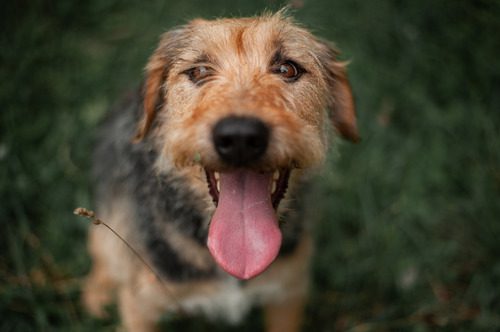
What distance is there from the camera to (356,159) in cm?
448

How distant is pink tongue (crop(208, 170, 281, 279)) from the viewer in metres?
2.26

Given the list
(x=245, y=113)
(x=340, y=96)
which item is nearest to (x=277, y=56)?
(x=340, y=96)

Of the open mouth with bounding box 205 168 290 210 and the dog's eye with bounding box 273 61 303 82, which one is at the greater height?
the dog's eye with bounding box 273 61 303 82

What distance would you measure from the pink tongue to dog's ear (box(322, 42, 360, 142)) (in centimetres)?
75

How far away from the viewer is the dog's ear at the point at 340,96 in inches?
109

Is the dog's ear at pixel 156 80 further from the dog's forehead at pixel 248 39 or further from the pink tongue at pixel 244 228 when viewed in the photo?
the pink tongue at pixel 244 228

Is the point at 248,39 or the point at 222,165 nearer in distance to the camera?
the point at 222,165

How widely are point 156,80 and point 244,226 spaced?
102 cm

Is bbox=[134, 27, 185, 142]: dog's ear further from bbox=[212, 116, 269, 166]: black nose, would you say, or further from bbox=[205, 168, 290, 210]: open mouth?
bbox=[212, 116, 269, 166]: black nose

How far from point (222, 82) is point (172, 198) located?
757 mm

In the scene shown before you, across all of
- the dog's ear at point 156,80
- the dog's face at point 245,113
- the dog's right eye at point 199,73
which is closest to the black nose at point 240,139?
the dog's face at point 245,113

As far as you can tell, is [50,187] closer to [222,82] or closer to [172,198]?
[172,198]

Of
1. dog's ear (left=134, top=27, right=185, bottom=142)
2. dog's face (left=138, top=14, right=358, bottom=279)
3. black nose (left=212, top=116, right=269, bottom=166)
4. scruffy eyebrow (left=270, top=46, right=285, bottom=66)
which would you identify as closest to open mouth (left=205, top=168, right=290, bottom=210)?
dog's face (left=138, top=14, right=358, bottom=279)

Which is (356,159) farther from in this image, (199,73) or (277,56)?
(199,73)
